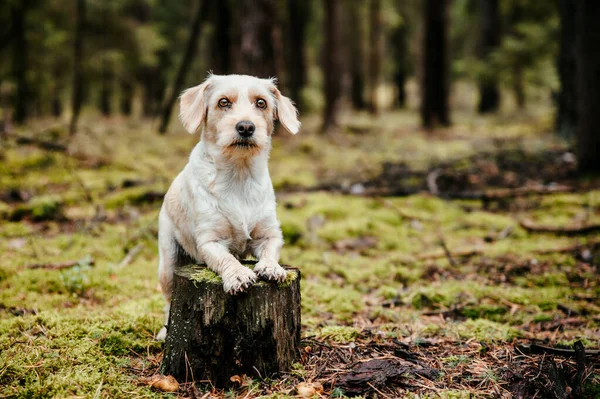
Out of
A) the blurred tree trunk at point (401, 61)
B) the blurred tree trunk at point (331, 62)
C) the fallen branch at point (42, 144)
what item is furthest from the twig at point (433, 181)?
the blurred tree trunk at point (401, 61)

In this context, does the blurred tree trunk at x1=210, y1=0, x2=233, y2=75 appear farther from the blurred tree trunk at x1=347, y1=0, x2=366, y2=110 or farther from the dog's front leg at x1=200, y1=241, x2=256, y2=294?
the dog's front leg at x1=200, y1=241, x2=256, y2=294

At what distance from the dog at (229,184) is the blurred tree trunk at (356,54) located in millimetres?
24111

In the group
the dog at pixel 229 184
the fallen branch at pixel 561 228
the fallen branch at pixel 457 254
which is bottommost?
the fallen branch at pixel 457 254

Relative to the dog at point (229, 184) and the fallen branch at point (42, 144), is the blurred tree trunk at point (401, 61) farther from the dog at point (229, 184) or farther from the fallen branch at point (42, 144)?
the dog at point (229, 184)

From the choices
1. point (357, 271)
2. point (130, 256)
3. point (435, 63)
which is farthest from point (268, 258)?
point (435, 63)

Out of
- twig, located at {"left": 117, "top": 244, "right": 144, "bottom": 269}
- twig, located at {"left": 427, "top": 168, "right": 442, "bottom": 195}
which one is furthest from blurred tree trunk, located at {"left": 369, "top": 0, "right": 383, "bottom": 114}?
twig, located at {"left": 117, "top": 244, "right": 144, "bottom": 269}

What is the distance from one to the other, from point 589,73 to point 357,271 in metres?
5.89

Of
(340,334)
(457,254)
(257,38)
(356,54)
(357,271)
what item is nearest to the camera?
(340,334)

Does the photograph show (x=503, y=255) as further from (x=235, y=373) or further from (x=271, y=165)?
(x=271, y=165)

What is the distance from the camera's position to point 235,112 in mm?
3541

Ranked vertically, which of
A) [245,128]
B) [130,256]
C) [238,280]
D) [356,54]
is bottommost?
[130,256]

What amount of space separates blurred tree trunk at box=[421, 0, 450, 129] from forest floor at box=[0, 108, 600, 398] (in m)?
5.67

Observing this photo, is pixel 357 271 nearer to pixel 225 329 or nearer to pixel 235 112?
pixel 225 329

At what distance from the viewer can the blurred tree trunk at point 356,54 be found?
27.0 meters
